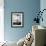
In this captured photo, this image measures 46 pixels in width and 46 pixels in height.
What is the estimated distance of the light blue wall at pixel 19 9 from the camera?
5.75 meters

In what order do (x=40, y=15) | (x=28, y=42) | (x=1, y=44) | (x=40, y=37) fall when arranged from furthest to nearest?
(x=40, y=15)
(x=1, y=44)
(x=28, y=42)
(x=40, y=37)

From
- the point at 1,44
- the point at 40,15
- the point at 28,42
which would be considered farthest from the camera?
the point at 40,15

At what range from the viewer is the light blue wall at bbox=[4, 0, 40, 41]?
5.75 metres

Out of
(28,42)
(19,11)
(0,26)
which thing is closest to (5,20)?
(0,26)

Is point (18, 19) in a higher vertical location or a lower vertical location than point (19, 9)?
lower

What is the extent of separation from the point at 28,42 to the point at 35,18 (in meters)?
2.38

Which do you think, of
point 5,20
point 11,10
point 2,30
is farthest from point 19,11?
point 2,30

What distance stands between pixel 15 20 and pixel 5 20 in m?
0.42

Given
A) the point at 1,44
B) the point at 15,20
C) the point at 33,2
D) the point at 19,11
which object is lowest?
the point at 1,44

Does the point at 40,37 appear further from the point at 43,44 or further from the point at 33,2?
the point at 33,2

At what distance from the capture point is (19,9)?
5.79 m

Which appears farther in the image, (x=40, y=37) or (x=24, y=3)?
(x=24, y=3)

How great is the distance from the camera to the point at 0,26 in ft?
19.1

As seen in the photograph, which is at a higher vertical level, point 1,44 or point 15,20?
point 15,20
